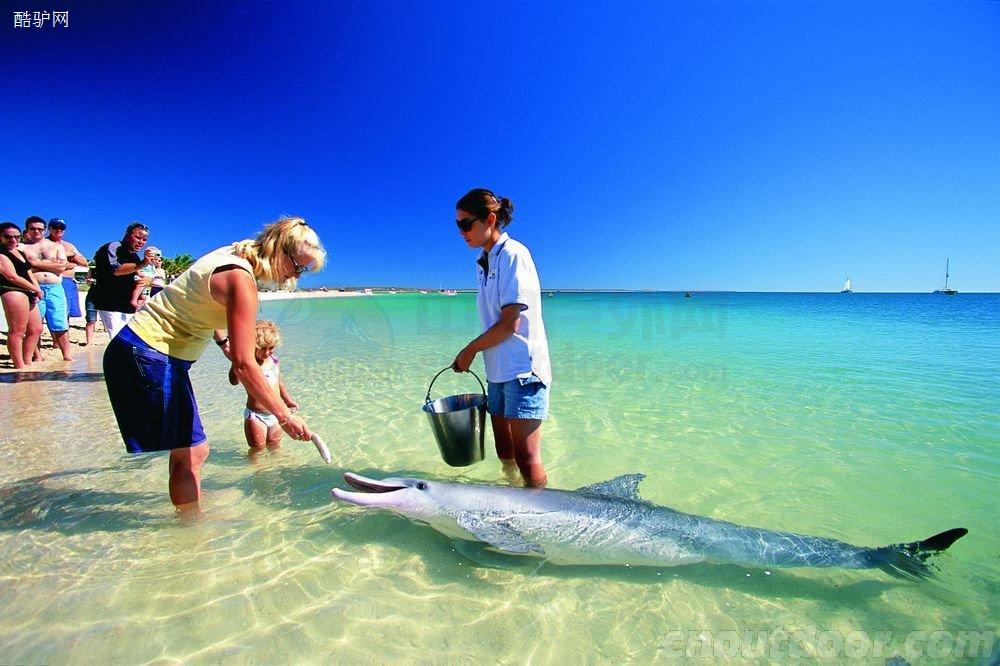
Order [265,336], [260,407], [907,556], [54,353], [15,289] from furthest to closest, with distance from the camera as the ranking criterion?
[54,353] → [15,289] → [260,407] → [265,336] → [907,556]

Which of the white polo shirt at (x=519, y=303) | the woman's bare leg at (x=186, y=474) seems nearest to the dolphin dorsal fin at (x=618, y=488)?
the white polo shirt at (x=519, y=303)

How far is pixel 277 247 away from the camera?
8.91ft

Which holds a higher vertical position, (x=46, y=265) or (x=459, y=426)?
(x=46, y=265)

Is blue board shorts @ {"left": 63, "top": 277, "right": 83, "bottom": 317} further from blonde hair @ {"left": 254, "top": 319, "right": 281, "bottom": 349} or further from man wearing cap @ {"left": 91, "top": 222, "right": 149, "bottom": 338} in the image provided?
blonde hair @ {"left": 254, "top": 319, "right": 281, "bottom": 349}

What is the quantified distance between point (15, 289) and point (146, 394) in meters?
7.89

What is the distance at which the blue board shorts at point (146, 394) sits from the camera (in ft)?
8.75

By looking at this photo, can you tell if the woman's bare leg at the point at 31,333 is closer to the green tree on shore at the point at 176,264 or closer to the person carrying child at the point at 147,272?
the person carrying child at the point at 147,272

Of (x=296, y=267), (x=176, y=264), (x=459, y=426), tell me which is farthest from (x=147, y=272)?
(x=176, y=264)

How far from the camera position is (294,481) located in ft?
13.6

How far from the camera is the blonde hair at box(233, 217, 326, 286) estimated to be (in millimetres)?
2658

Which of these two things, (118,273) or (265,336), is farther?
(118,273)

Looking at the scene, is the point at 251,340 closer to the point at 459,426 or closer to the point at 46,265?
the point at 459,426

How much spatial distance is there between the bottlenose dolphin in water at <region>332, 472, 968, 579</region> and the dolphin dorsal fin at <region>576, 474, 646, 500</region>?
0.18 m

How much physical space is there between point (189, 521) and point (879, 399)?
9500 millimetres
